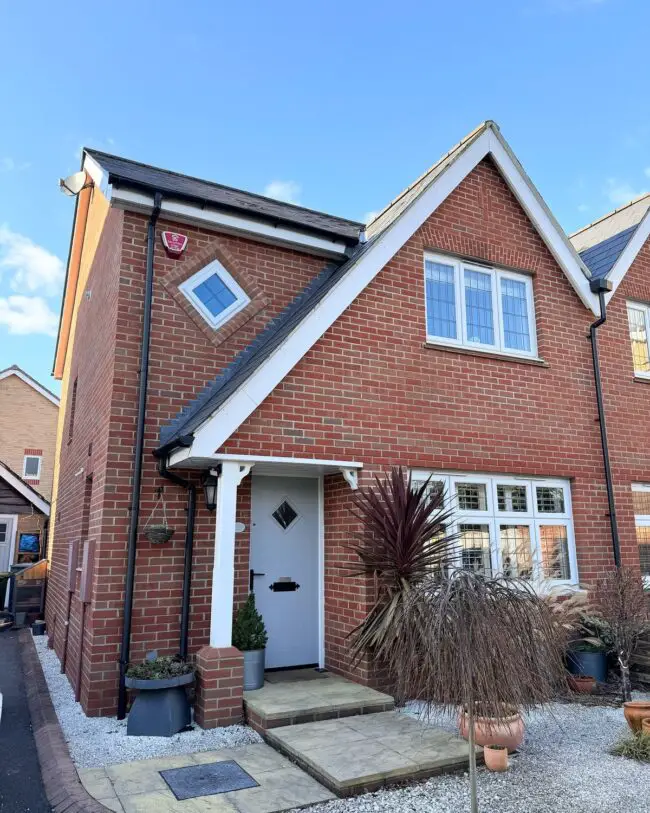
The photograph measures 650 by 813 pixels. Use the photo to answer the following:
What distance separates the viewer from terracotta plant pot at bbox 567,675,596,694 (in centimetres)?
727

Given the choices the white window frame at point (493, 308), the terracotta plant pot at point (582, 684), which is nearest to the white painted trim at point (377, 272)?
the white window frame at point (493, 308)

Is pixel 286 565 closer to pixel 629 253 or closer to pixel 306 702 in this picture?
pixel 306 702

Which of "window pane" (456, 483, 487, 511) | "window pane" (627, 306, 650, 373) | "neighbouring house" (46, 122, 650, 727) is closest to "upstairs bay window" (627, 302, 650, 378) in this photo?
"window pane" (627, 306, 650, 373)

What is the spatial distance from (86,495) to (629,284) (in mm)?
9809

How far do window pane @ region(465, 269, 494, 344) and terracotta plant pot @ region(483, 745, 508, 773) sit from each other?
5.45 metres

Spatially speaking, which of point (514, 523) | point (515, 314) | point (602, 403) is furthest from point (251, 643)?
point (602, 403)

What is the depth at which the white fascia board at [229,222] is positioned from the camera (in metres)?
7.27

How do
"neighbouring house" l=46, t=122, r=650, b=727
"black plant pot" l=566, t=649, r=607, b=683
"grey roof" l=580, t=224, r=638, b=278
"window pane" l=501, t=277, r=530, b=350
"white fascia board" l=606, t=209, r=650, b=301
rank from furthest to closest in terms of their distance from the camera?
"grey roof" l=580, t=224, r=638, b=278 → "white fascia board" l=606, t=209, r=650, b=301 → "window pane" l=501, t=277, r=530, b=350 → "black plant pot" l=566, t=649, r=607, b=683 → "neighbouring house" l=46, t=122, r=650, b=727

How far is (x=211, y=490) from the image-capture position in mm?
6734

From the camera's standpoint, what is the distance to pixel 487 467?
26.4 feet

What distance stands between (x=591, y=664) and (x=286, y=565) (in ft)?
13.9

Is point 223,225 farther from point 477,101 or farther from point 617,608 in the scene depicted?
point 617,608

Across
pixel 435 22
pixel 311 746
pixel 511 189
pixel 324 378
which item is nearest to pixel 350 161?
pixel 435 22

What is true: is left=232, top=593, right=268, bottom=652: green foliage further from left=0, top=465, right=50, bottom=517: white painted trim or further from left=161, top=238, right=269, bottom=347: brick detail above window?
left=0, top=465, right=50, bottom=517: white painted trim
